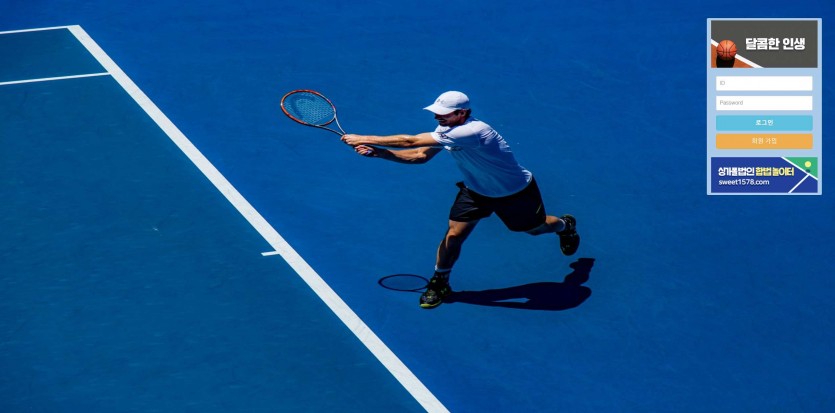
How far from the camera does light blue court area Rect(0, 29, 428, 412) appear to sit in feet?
29.5

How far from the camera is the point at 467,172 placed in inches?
393

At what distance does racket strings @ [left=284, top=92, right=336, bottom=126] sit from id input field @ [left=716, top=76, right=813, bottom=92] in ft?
16.7

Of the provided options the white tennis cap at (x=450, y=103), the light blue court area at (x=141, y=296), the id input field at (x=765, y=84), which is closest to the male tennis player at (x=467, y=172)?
the white tennis cap at (x=450, y=103)

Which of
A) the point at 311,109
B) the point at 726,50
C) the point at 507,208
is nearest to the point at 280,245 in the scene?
the point at 311,109

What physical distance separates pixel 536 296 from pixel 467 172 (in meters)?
1.29

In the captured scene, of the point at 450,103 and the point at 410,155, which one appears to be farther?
the point at 410,155

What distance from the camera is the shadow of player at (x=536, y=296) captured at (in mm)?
10156

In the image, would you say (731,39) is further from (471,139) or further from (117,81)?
(117,81)

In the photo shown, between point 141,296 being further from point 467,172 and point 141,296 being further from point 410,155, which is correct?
point 467,172

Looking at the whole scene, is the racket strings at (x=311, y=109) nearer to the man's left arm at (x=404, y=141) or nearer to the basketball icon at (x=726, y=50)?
the man's left arm at (x=404, y=141)


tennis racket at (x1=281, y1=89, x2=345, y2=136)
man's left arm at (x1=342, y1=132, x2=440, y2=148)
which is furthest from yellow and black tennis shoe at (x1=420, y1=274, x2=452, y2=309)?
tennis racket at (x1=281, y1=89, x2=345, y2=136)

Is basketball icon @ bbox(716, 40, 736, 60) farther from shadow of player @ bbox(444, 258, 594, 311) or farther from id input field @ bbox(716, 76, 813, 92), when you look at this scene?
shadow of player @ bbox(444, 258, 594, 311)

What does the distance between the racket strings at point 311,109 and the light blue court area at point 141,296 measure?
124cm

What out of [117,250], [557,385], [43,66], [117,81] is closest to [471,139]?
[557,385]
